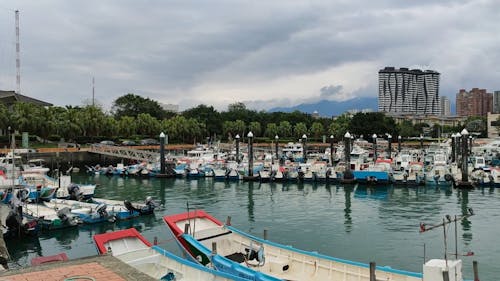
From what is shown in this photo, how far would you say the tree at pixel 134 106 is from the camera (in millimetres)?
110375

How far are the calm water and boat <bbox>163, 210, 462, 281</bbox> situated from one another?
3.82 meters

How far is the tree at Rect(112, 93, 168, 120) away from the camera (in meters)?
110

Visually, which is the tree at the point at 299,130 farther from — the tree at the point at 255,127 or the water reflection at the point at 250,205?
the water reflection at the point at 250,205

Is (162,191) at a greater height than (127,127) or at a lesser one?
lesser

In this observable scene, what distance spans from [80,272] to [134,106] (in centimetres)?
10494

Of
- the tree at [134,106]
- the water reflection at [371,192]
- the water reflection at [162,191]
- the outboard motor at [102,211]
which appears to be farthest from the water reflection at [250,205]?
the tree at [134,106]

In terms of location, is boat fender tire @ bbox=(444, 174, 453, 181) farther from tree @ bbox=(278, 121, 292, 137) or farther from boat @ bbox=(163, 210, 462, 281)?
tree @ bbox=(278, 121, 292, 137)

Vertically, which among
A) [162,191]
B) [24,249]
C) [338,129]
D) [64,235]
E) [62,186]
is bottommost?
[24,249]

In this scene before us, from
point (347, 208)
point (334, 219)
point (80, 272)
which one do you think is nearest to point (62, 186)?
point (334, 219)

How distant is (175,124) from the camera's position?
92.2 metres

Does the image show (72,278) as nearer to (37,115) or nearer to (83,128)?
(37,115)

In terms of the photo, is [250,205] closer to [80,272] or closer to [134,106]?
[80,272]

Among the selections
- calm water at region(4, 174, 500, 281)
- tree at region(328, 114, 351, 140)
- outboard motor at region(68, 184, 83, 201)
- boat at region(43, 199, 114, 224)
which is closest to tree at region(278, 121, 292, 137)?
tree at region(328, 114, 351, 140)

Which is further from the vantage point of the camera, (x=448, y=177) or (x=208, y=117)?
(x=208, y=117)
